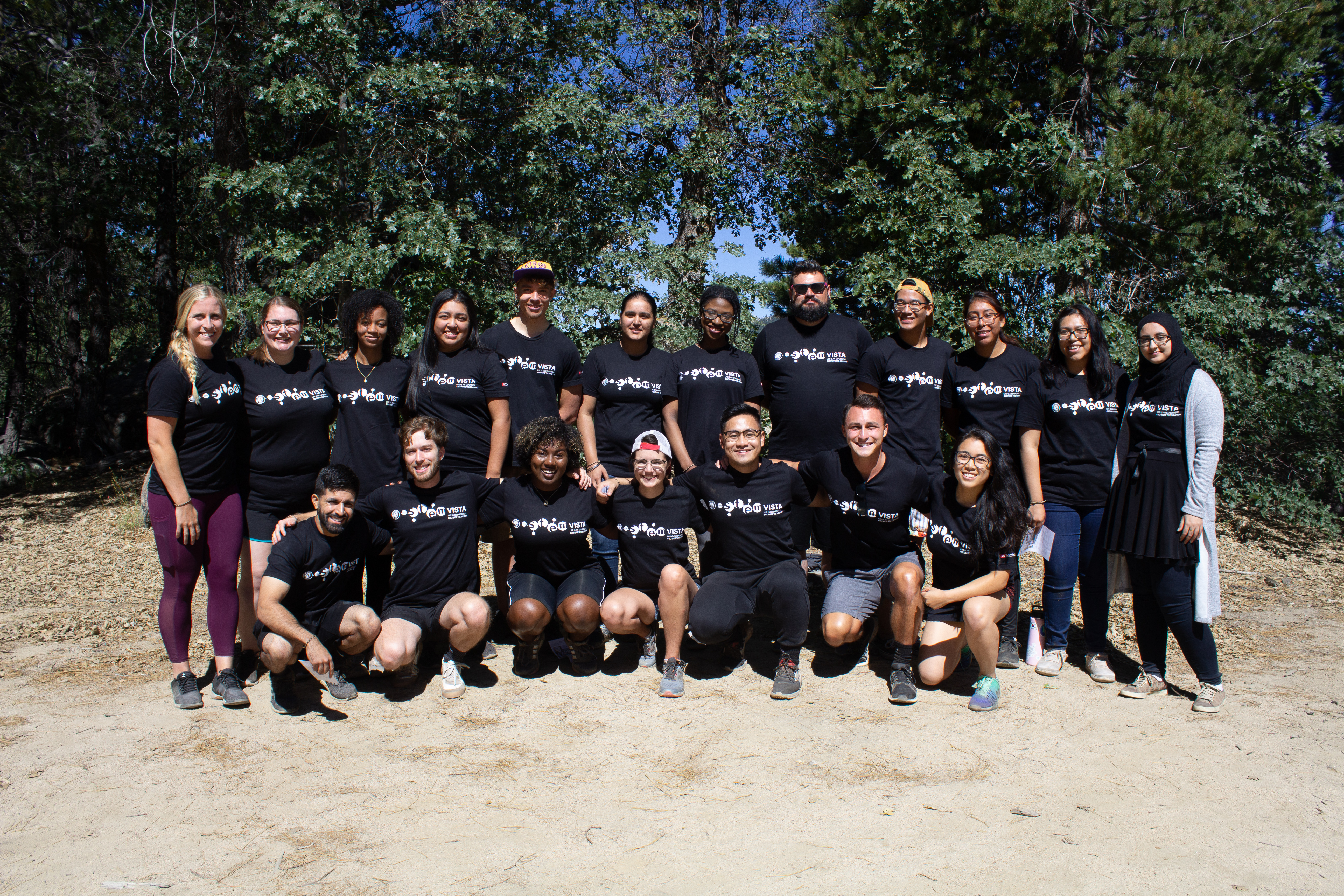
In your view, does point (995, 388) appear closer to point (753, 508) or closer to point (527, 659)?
point (753, 508)

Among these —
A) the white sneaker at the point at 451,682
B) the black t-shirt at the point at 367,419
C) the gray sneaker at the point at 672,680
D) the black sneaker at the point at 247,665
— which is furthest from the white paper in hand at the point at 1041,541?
the black sneaker at the point at 247,665

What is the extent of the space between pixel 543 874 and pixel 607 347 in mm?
2913

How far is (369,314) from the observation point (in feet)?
14.9

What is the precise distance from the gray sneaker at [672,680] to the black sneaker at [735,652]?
14.2 inches

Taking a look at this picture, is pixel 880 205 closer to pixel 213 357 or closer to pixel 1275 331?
pixel 1275 331

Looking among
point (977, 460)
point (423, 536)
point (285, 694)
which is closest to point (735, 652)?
point (977, 460)

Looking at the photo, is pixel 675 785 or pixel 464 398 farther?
pixel 464 398

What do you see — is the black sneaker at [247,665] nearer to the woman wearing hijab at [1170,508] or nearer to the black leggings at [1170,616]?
→ the woman wearing hijab at [1170,508]

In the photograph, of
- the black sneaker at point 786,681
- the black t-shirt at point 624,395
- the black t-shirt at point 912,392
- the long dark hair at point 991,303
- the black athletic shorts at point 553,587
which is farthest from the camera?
the black t-shirt at point 624,395

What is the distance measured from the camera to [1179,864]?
2.94 meters

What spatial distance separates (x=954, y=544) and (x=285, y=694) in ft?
10.9

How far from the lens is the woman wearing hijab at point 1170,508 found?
4.23 metres

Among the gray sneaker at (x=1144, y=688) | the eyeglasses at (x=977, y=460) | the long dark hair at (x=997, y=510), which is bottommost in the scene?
the gray sneaker at (x=1144, y=688)

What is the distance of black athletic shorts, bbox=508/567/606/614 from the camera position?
4.52 m
